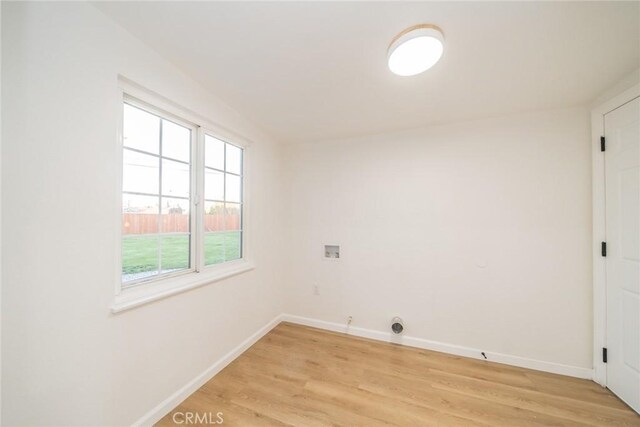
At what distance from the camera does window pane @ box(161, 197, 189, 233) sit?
165 centimetres

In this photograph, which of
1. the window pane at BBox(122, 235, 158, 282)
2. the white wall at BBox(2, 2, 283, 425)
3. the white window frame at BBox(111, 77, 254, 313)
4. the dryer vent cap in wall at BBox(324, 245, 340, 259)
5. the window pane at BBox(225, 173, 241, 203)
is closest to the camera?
the white wall at BBox(2, 2, 283, 425)

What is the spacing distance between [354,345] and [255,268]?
1.41m

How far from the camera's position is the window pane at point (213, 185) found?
6.51ft

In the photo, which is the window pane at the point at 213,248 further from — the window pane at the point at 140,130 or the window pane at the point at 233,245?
the window pane at the point at 140,130

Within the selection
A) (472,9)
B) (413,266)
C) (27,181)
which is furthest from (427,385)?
(27,181)

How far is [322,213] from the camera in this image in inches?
115

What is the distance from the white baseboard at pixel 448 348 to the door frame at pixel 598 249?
0.16 metres

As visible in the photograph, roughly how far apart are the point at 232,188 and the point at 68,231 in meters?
1.33

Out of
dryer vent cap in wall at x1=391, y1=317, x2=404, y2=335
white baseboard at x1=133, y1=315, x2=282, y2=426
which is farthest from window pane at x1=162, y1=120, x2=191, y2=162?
dryer vent cap in wall at x1=391, y1=317, x2=404, y2=335

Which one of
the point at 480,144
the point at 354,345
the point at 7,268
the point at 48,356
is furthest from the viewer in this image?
the point at 354,345

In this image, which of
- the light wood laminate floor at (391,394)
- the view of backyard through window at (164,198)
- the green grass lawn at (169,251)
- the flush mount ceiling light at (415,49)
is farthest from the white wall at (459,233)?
the flush mount ceiling light at (415,49)

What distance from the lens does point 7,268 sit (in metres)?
0.90

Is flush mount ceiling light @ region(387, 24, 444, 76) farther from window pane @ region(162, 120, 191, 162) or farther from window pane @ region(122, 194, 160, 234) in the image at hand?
window pane @ region(122, 194, 160, 234)

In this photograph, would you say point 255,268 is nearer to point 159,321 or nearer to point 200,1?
point 159,321
